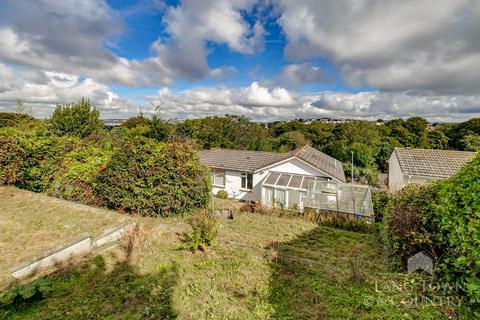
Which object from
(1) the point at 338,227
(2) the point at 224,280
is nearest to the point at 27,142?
(2) the point at 224,280

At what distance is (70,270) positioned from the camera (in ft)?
16.1

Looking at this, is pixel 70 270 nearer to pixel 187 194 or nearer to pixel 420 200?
pixel 187 194

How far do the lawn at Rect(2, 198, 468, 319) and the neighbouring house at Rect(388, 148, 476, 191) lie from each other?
16.0m

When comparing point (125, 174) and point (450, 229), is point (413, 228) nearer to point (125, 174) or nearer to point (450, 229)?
point (450, 229)

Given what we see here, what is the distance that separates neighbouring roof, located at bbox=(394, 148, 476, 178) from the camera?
61.3 ft

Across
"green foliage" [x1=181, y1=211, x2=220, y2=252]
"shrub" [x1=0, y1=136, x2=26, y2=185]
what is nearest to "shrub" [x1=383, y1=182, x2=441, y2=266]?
"green foliage" [x1=181, y1=211, x2=220, y2=252]

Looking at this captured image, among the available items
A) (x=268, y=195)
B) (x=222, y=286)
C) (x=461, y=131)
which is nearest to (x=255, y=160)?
(x=268, y=195)

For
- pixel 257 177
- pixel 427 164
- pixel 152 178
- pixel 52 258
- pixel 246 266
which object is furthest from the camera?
pixel 257 177

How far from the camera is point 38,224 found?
24.5ft

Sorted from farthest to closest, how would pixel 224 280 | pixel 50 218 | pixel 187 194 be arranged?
1. pixel 187 194
2. pixel 50 218
3. pixel 224 280

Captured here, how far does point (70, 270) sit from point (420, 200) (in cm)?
808

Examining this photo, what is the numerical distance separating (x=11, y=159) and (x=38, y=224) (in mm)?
6638

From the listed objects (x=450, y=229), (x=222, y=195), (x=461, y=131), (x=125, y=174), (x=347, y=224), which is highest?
(x=461, y=131)

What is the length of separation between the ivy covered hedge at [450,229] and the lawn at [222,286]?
0.70m
